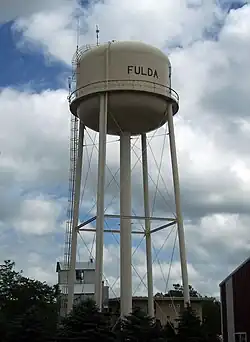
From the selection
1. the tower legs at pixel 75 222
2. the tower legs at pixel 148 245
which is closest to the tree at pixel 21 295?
the tower legs at pixel 75 222

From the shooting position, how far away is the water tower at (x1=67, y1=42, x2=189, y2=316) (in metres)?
31.1

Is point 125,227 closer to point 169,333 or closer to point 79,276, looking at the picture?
point 169,333

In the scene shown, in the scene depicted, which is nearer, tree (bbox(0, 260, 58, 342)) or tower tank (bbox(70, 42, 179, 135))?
tower tank (bbox(70, 42, 179, 135))

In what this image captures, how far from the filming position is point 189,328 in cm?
2902

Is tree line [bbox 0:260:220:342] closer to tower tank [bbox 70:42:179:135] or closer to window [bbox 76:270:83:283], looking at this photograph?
tower tank [bbox 70:42:179:135]

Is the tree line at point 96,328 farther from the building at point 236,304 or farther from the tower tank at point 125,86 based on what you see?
the tower tank at point 125,86

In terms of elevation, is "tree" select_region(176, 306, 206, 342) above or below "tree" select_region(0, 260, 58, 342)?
below

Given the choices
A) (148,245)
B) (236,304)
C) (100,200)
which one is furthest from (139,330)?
(236,304)

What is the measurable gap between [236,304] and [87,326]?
1363 cm

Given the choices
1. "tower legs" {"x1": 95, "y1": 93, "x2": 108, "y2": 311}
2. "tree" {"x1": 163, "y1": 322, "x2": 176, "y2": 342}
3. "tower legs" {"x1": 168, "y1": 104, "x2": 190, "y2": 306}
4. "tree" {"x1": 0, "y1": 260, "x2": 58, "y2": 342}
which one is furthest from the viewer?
"tree" {"x1": 0, "y1": 260, "x2": 58, "y2": 342}

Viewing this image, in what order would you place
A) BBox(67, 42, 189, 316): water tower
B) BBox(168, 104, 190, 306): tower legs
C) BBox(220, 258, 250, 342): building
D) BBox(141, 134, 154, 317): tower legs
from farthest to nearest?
1. BBox(220, 258, 250, 342): building
2. BBox(141, 134, 154, 317): tower legs
3. BBox(67, 42, 189, 316): water tower
4. BBox(168, 104, 190, 306): tower legs

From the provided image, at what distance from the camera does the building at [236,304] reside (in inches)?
1385

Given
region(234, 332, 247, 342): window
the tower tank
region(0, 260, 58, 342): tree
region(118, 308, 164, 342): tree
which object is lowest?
region(118, 308, 164, 342): tree

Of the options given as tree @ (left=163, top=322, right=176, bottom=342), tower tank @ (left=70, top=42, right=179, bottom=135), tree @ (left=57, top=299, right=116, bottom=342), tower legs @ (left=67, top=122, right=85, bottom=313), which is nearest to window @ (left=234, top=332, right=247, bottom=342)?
tree @ (left=163, top=322, right=176, bottom=342)
